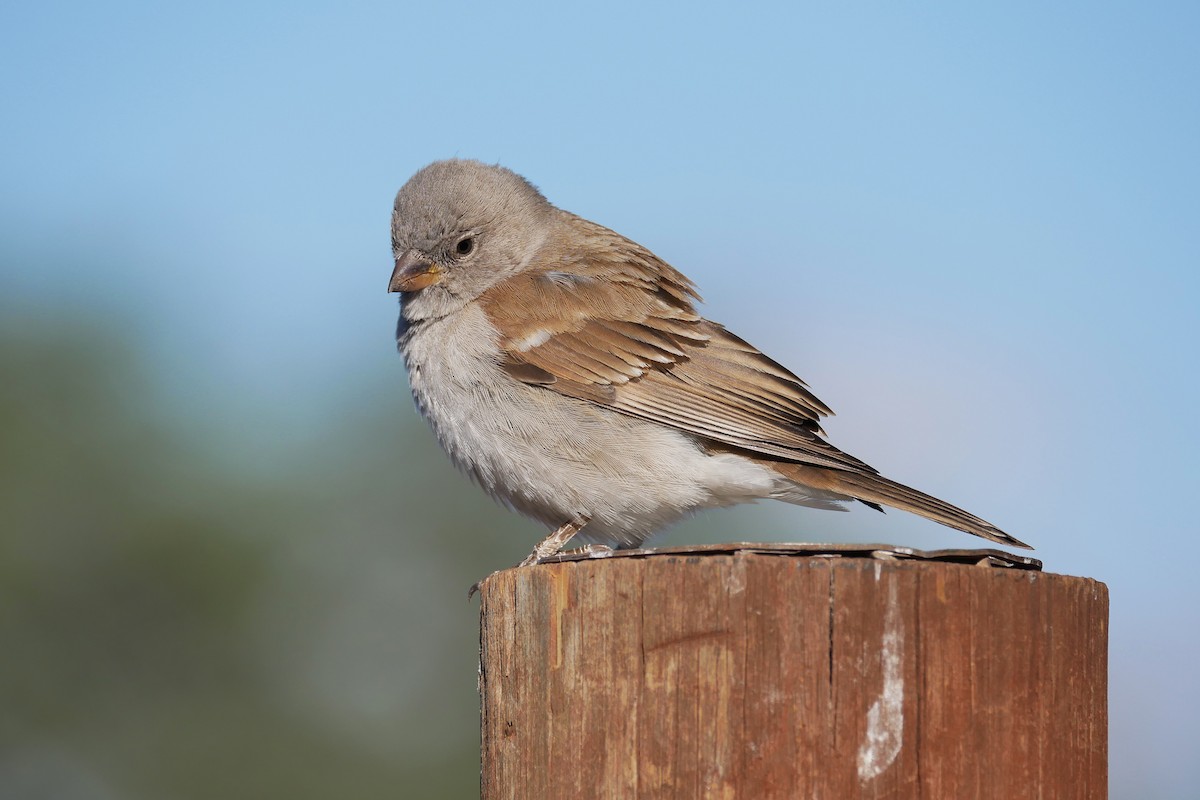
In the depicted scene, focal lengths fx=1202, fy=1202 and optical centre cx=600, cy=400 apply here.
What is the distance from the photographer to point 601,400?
585 cm

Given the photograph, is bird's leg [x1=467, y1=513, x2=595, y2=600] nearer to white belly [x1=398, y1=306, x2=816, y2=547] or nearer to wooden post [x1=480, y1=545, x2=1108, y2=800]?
white belly [x1=398, y1=306, x2=816, y2=547]

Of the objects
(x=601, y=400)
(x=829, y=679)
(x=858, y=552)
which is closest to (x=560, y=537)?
(x=601, y=400)

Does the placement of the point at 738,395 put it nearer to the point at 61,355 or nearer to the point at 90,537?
the point at 90,537

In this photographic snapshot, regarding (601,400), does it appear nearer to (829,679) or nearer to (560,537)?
(560,537)

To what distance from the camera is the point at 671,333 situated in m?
6.25

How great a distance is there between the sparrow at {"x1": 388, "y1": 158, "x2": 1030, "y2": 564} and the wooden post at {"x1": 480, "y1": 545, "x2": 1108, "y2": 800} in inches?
82.8

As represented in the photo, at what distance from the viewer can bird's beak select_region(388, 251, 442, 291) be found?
6.46 meters

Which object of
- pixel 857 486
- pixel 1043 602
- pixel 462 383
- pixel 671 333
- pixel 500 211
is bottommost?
pixel 1043 602

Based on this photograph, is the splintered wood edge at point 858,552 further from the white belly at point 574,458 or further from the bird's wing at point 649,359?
the white belly at point 574,458

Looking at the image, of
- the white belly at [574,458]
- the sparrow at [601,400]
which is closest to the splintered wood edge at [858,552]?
the sparrow at [601,400]

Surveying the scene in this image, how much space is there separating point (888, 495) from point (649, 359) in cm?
143

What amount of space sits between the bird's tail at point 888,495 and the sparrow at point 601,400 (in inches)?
0.4

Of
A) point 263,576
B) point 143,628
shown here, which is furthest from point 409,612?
point 143,628

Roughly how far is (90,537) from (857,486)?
1357 cm
